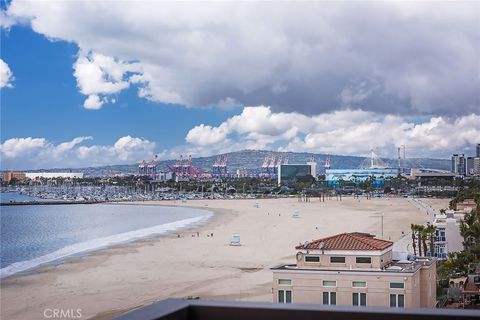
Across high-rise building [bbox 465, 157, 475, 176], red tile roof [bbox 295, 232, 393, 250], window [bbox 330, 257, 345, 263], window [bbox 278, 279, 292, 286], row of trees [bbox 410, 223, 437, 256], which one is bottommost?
row of trees [bbox 410, 223, 437, 256]

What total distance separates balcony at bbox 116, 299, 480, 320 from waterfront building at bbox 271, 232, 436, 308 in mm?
4043

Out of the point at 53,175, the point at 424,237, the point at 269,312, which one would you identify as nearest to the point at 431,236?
the point at 424,237

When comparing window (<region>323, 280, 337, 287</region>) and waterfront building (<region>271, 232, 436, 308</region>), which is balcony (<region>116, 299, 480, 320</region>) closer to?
waterfront building (<region>271, 232, 436, 308</region>)

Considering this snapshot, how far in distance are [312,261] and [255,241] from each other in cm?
1070

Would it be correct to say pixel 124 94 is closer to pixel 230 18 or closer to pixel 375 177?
pixel 375 177

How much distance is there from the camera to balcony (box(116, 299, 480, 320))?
3.06ft

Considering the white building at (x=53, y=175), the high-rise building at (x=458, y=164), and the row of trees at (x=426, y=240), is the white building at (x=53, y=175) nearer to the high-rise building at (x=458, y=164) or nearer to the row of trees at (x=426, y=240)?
the high-rise building at (x=458, y=164)

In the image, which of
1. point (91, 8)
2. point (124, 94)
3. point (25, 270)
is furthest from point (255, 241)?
point (124, 94)

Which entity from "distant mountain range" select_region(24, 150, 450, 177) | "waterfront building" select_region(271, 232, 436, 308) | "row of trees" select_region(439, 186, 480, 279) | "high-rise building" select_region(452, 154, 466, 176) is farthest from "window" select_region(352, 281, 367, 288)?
"distant mountain range" select_region(24, 150, 450, 177)

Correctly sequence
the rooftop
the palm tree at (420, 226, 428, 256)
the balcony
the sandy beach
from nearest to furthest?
the balcony → the rooftop → the sandy beach → the palm tree at (420, 226, 428, 256)

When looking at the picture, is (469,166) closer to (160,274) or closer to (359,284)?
(160,274)

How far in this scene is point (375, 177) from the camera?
4931cm

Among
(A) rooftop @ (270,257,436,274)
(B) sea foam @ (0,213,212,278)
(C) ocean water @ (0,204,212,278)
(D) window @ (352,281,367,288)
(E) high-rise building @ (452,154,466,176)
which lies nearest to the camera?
(D) window @ (352,281,367,288)

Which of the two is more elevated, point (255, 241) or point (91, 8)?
point (91, 8)
